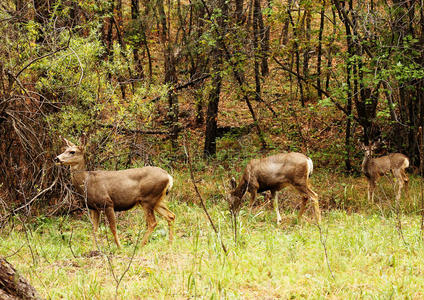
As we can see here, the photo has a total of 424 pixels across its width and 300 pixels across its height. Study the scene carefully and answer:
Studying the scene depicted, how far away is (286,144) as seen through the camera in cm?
1620

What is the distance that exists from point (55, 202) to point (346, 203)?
6.95 m

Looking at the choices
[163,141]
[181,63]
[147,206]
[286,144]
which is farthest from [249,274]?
[181,63]

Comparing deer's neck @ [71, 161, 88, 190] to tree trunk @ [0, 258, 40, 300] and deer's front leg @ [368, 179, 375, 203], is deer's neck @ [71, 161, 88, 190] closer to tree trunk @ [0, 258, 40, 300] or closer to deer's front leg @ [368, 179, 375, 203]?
tree trunk @ [0, 258, 40, 300]

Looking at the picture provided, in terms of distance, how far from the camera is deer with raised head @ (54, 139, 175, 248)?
796 cm

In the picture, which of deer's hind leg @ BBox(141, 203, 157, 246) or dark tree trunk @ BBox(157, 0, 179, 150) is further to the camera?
dark tree trunk @ BBox(157, 0, 179, 150)

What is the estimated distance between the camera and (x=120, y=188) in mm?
8000

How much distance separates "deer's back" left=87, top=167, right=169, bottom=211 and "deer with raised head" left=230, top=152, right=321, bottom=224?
7.00ft

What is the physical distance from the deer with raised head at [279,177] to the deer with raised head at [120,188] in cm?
208

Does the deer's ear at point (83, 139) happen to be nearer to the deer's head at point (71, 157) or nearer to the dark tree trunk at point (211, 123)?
the deer's head at point (71, 157)

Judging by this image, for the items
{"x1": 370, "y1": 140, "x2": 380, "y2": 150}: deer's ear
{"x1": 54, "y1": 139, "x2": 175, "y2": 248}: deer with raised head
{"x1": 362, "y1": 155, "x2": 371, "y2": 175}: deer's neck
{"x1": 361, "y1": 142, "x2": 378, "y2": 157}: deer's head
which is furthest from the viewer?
{"x1": 370, "y1": 140, "x2": 380, "y2": 150}: deer's ear

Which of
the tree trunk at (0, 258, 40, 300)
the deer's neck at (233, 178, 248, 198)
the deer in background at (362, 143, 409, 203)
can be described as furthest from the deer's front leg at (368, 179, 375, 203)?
the tree trunk at (0, 258, 40, 300)

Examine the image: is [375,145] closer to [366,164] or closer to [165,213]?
[366,164]

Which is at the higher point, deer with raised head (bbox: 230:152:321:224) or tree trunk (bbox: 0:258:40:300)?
tree trunk (bbox: 0:258:40:300)

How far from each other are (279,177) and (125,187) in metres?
3.54
